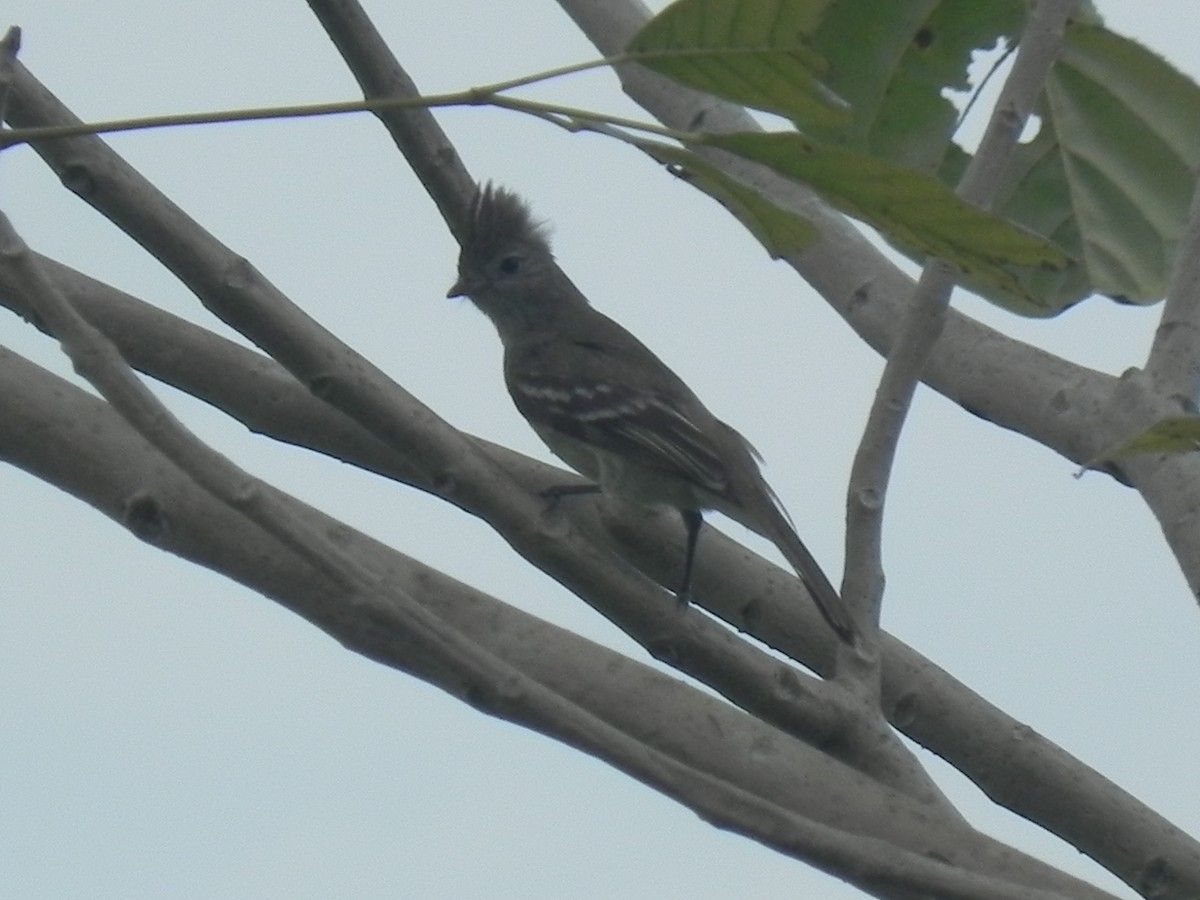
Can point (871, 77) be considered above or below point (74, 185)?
above

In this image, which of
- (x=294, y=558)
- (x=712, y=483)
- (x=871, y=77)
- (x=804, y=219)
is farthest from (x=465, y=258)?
(x=804, y=219)

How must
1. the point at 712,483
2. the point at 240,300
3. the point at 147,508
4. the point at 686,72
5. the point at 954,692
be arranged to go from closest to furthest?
the point at 686,72, the point at 240,300, the point at 147,508, the point at 954,692, the point at 712,483

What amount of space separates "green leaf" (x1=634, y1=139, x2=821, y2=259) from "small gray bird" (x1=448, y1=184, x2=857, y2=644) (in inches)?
57.1

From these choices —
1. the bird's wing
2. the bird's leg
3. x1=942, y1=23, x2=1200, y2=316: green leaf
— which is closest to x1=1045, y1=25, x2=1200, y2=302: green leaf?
x1=942, y1=23, x2=1200, y2=316: green leaf

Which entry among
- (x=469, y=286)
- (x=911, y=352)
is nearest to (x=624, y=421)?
(x=469, y=286)

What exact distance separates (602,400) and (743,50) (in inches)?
169

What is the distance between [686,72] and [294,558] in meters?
1.42

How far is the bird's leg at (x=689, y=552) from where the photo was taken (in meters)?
3.87

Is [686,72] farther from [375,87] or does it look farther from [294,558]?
[375,87]

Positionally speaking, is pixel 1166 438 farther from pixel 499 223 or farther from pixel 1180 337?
pixel 499 223

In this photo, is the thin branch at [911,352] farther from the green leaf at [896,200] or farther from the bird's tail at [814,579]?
A: the green leaf at [896,200]

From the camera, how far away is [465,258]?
7301 mm

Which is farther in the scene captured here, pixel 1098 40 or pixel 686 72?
pixel 1098 40

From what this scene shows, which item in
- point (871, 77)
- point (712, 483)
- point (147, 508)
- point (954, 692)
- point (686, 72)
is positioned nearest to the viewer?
point (686, 72)
